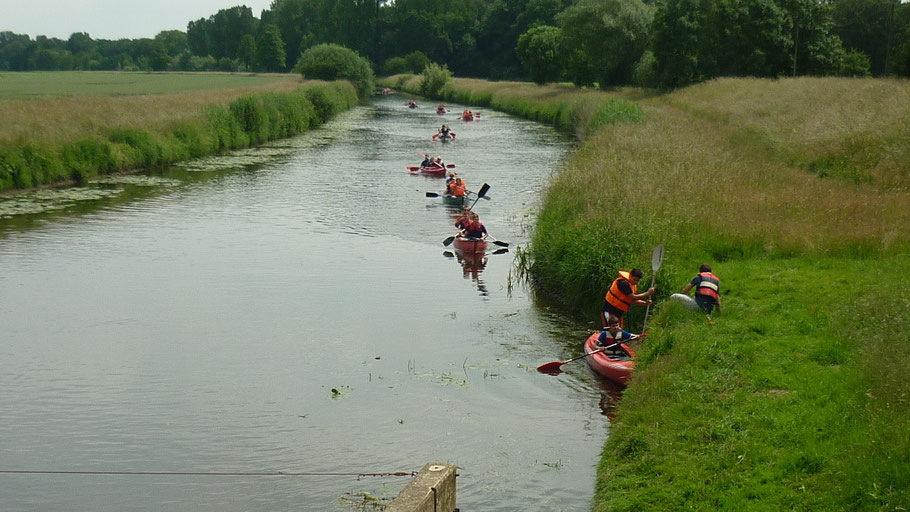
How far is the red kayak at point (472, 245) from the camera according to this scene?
2002cm

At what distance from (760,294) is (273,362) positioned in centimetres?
746

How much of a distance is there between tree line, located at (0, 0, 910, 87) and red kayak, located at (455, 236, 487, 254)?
35.4 metres

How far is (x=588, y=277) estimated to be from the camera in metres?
15.5

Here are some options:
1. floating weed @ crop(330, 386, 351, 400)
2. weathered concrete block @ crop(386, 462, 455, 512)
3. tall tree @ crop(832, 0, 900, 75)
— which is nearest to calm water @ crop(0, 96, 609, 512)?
floating weed @ crop(330, 386, 351, 400)

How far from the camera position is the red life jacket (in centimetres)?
1204

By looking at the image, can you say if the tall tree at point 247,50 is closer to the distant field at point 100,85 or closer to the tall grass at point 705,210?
the distant field at point 100,85

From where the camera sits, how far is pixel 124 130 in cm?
3262

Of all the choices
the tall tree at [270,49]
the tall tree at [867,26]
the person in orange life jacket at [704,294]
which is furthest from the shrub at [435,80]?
the person in orange life jacket at [704,294]

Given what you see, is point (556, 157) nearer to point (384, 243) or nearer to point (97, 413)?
point (384, 243)

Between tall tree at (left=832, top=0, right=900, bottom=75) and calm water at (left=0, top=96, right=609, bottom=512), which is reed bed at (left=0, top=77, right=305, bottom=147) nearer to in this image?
calm water at (left=0, top=96, right=609, bottom=512)

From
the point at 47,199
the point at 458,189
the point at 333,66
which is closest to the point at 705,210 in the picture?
the point at 458,189

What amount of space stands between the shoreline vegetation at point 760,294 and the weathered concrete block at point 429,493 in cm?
227

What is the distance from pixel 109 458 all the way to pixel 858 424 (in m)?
8.17

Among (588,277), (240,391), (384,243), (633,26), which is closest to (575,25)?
(633,26)
